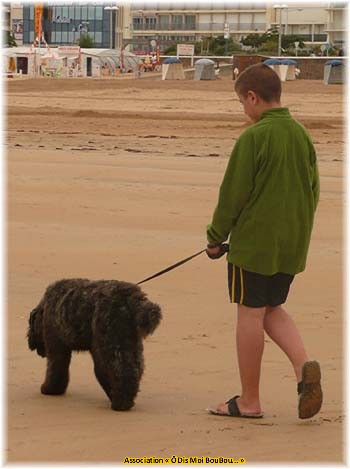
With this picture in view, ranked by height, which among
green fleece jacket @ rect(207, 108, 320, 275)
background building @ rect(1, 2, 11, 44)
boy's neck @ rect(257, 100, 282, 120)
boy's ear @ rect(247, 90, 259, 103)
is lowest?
green fleece jacket @ rect(207, 108, 320, 275)

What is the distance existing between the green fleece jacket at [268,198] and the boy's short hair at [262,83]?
105 mm

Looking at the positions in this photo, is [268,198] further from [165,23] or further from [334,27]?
[165,23]

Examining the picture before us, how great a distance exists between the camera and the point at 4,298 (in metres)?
8.03

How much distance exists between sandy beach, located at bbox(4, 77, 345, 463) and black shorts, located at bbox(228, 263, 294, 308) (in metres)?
0.64

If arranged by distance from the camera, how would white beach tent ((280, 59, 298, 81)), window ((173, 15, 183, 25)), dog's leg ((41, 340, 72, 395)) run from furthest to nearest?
window ((173, 15, 183, 25)), white beach tent ((280, 59, 298, 81)), dog's leg ((41, 340, 72, 395))

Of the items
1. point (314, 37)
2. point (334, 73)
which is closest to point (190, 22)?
point (314, 37)

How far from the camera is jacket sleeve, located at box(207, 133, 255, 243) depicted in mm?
5344

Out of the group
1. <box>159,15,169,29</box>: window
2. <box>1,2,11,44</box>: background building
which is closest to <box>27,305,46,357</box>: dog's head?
<box>1,2,11,44</box>: background building

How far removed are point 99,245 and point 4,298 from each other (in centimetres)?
209

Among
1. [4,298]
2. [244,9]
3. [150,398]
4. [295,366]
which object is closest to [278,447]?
[295,366]

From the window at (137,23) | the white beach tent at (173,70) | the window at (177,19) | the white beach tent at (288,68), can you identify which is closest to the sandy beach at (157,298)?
the white beach tent at (288,68)

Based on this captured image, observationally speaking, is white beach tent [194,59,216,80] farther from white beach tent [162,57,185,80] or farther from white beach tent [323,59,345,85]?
white beach tent [323,59,345,85]

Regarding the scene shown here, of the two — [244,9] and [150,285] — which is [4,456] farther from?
[244,9]

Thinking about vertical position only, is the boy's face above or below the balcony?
below
